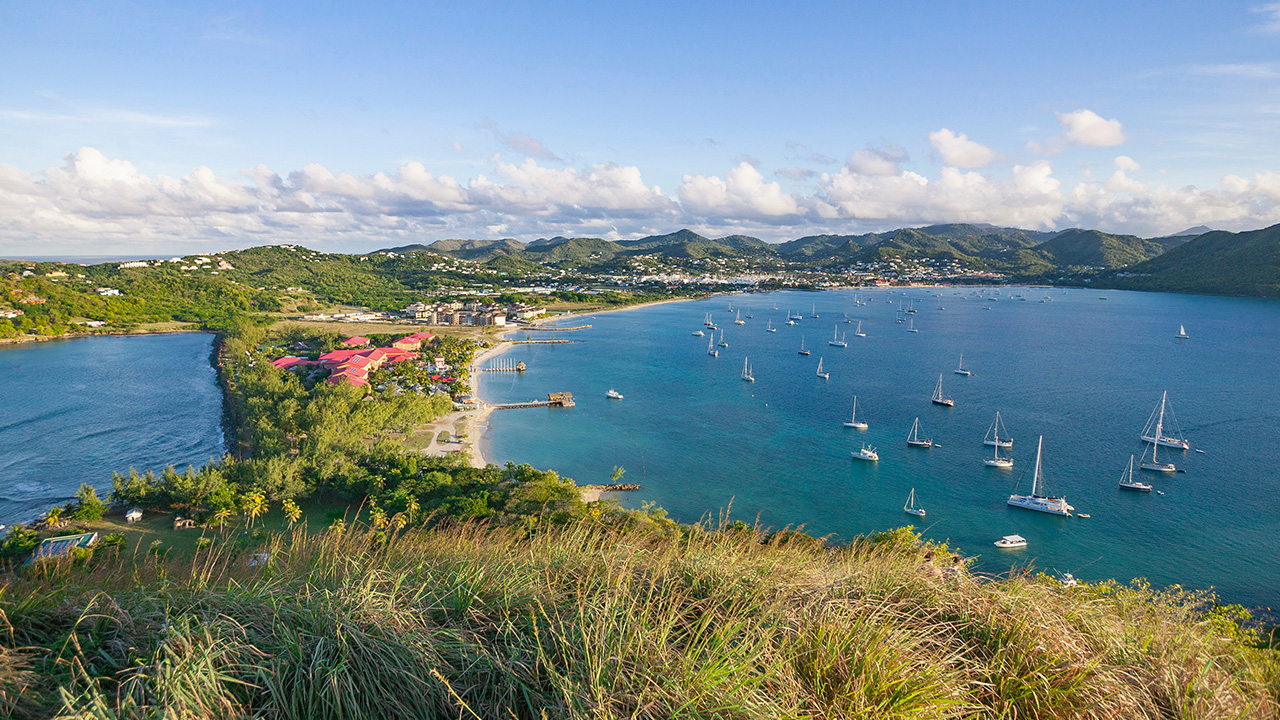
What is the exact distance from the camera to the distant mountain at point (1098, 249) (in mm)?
144375

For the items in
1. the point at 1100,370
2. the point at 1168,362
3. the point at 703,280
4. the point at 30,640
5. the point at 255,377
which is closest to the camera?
the point at 30,640

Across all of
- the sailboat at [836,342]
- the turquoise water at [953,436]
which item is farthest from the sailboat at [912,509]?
the sailboat at [836,342]

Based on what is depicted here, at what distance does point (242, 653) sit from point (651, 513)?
52.5 feet

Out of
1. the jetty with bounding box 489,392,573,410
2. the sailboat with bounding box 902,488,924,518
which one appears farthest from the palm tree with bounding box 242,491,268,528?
the sailboat with bounding box 902,488,924,518

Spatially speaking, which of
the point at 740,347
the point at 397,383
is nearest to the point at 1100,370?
the point at 740,347

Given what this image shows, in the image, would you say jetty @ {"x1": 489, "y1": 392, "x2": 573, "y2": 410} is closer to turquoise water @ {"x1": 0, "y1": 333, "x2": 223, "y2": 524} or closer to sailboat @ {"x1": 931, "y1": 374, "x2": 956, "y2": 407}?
turquoise water @ {"x1": 0, "y1": 333, "x2": 223, "y2": 524}

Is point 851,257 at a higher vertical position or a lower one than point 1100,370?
higher

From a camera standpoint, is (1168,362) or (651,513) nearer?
(651,513)

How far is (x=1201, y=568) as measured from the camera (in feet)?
54.5

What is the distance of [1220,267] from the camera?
92.0m

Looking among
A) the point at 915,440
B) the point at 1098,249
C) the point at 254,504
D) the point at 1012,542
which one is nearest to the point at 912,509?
the point at 1012,542

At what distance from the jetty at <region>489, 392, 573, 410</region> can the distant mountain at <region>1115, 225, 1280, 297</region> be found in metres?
101

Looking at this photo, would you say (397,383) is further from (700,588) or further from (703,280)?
(703,280)

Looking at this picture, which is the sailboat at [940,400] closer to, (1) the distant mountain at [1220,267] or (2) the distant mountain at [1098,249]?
(1) the distant mountain at [1220,267]
